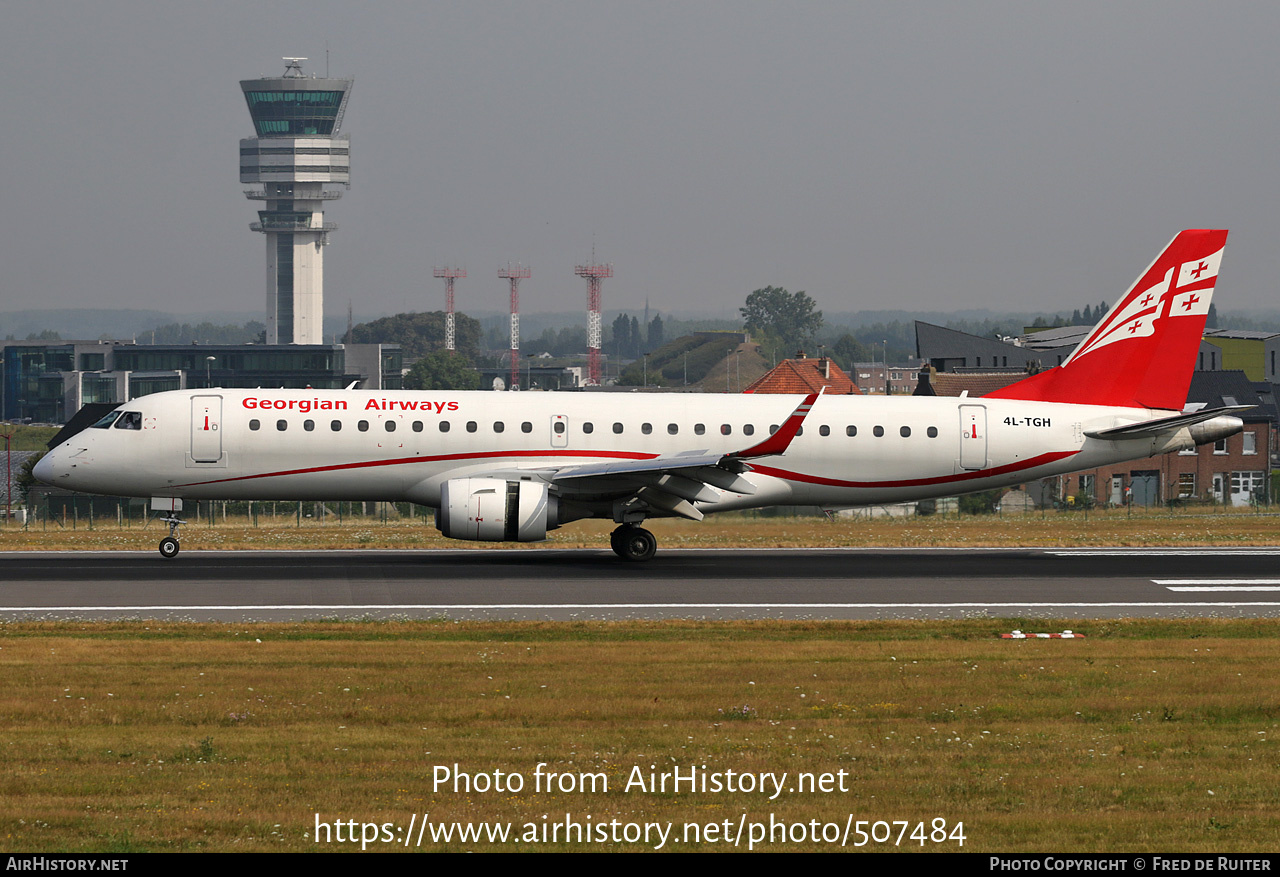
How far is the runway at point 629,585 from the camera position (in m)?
22.7

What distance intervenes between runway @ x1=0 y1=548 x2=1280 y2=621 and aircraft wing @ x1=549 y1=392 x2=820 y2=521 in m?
1.55

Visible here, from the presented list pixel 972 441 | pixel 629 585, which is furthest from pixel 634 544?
pixel 972 441

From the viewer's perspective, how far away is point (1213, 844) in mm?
9656

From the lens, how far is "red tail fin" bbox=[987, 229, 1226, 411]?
34.1 m

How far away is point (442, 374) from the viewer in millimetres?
172750

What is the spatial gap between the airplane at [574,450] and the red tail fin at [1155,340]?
3.70ft

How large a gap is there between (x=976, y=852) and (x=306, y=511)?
4690cm

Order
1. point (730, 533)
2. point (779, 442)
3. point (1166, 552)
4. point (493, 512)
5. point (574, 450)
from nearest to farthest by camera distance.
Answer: point (493, 512) < point (779, 442) < point (574, 450) < point (1166, 552) < point (730, 533)

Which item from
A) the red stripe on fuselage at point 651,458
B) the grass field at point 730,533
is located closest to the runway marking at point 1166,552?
the grass field at point 730,533

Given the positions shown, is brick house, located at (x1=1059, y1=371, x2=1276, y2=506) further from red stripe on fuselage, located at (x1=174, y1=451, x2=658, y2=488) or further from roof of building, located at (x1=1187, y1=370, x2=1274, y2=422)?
red stripe on fuselage, located at (x1=174, y1=451, x2=658, y2=488)

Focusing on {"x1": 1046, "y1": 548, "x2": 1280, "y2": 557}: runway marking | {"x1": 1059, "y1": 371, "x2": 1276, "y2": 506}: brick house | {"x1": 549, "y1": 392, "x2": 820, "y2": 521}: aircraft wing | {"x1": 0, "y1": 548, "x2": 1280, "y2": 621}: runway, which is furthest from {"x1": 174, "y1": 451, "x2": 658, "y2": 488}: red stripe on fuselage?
{"x1": 1059, "y1": 371, "x2": 1276, "y2": 506}: brick house

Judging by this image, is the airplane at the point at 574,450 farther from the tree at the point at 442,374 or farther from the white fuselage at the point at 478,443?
the tree at the point at 442,374

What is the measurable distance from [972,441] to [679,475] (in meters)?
8.08

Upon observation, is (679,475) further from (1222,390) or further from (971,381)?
(971,381)
